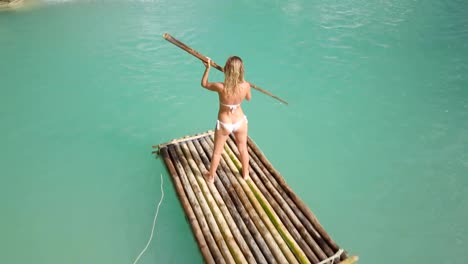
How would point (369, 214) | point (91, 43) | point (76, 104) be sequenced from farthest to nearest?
point (91, 43)
point (76, 104)
point (369, 214)

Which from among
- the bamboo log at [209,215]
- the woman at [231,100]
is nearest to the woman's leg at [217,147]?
the woman at [231,100]

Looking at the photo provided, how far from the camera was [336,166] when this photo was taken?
197 inches

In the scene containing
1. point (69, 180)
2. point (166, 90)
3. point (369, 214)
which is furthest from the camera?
point (166, 90)

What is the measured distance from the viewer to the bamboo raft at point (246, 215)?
3.19 meters

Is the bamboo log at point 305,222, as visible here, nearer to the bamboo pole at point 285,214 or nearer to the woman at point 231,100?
the bamboo pole at point 285,214

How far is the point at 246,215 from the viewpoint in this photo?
357 centimetres

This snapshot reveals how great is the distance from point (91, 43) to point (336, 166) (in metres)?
7.40

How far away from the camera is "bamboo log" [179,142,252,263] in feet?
10.5

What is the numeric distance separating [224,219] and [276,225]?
0.65 meters

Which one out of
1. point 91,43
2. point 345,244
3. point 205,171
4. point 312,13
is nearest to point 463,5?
point 312,13

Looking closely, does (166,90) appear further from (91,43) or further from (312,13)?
(312,13)

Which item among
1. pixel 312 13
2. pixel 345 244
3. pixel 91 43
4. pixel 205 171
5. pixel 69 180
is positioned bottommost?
pixel 345 244

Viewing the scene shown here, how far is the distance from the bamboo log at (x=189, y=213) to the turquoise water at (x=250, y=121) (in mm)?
591

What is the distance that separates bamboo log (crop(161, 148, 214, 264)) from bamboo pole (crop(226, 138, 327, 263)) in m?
0.96
